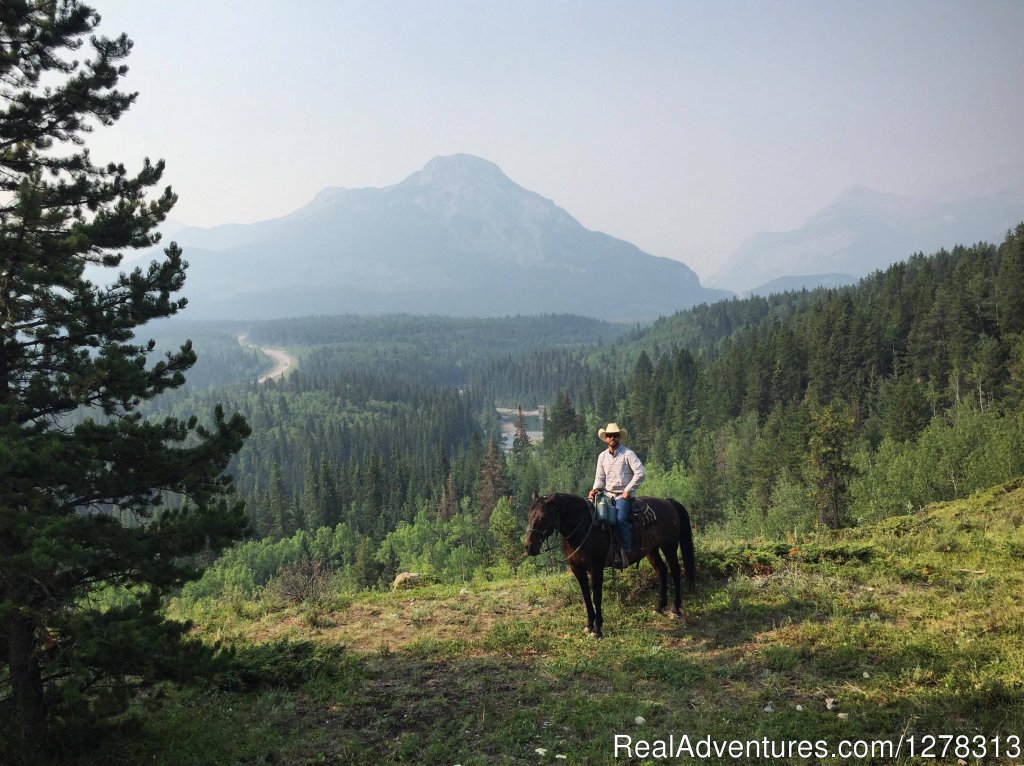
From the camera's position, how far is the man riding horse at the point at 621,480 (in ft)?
36.9

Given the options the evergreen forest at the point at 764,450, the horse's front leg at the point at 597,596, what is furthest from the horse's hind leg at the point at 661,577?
the evergreen forest at the point at 764,450

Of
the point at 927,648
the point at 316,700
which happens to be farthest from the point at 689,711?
the point at 316,700

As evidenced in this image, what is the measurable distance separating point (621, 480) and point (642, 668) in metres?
3.42

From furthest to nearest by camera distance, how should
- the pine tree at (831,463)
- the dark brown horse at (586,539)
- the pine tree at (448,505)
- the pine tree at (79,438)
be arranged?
the pine tree at (448,505) → the pine tree at (831,463) → the dark brown horse at (586,539) → the pine tree at (79,438)

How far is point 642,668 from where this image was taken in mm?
9500

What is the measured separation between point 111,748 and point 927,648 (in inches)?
457

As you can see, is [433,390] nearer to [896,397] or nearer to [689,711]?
[896,397]

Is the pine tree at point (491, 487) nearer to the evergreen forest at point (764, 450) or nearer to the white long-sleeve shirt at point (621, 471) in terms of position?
the evergreen forest at point (764, 450)

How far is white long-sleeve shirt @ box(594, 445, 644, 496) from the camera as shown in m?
11.3

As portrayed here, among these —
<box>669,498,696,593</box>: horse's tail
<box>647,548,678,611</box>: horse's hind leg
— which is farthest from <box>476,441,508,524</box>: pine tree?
<box>647,548,678,611</box>: horse's hind leg

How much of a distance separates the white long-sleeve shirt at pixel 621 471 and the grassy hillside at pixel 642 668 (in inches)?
108

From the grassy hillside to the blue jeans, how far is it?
1.69m

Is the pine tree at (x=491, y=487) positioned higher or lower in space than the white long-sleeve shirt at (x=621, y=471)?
lower

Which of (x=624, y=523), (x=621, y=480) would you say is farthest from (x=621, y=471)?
(x=624, y=523)
